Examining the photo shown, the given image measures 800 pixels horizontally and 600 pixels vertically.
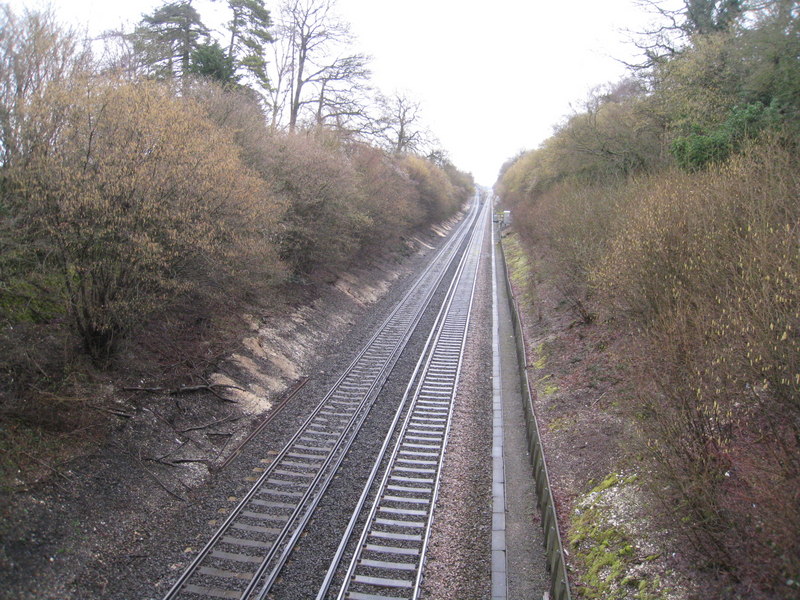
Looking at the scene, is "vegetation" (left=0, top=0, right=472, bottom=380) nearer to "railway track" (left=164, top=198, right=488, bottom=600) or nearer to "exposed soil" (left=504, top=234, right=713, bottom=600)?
"railway track" (left=164, top=198, right=488, bottom=600)

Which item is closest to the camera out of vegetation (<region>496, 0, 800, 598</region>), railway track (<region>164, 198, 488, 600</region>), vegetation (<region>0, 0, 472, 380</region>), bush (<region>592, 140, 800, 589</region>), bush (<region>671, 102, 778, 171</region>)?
bush (<region>592, 140, 800, 589</region>)

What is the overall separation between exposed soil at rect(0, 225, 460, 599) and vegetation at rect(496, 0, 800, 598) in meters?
8.14

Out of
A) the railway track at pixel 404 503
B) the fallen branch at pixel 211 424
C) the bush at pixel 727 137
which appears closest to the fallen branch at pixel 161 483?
the fallen branch at pixel 211 424

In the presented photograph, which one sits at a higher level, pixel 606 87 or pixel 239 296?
pixel 606 87

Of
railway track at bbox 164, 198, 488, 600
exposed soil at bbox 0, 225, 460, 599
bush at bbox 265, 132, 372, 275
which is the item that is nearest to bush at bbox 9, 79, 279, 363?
exposed soil at bbox 0, 225, 460, 599

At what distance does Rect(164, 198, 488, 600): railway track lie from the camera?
819cm

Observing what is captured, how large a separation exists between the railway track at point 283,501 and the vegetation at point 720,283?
629cm

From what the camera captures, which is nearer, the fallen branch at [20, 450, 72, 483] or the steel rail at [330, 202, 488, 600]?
the steel rail at [330, 202, 488, 600]

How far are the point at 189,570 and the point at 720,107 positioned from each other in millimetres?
20239

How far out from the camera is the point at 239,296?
60.5ft

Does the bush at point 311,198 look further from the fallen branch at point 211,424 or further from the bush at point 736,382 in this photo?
the bush at point 736,382

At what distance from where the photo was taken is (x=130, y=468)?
1030 centimetres

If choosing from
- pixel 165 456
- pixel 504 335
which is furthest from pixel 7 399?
pixel 504 335

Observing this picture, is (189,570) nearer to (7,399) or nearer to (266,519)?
(266,519)
